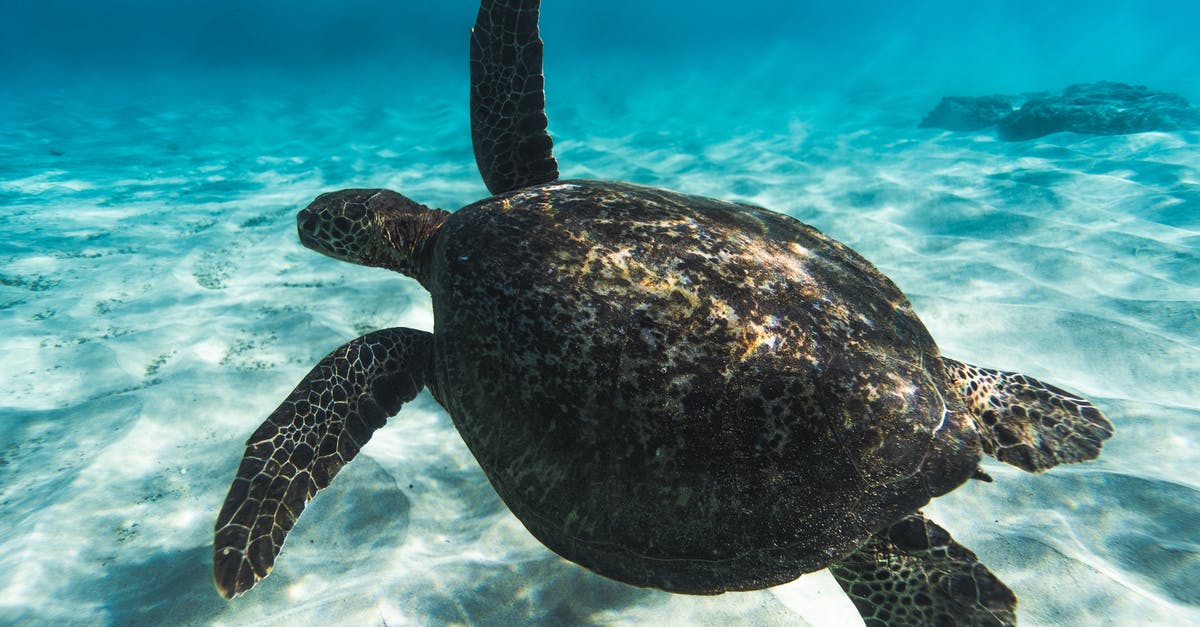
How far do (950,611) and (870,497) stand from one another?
653 mm

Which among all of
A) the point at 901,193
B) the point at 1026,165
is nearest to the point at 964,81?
the point at 1026,165

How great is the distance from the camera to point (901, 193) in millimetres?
7633

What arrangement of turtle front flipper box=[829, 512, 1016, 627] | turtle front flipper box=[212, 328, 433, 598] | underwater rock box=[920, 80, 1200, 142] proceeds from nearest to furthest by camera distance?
turtle front flipper box=[829, 512, 1016, 627], turtle front flipper box=[212, 328, 433, 598], underwater rock box=[920, 80, 1200, 142]

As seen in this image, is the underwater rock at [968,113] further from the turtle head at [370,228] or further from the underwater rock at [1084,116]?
the turtle head at [370,228]

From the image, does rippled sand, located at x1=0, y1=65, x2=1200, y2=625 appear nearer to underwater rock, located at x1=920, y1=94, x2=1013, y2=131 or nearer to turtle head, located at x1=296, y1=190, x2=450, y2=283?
turtle head, located at x1=296, y1=190, x2=450, y2=283

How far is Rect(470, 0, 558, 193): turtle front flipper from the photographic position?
364 cm

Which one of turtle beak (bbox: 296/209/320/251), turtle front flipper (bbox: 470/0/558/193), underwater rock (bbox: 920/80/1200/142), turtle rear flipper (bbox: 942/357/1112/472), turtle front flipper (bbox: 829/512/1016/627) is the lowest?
turtle front flipper (bbox: 829/512/1016/627)

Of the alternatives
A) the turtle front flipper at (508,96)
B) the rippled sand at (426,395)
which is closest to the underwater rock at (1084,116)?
the rippled sand at (426,395)

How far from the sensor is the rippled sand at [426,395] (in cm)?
230

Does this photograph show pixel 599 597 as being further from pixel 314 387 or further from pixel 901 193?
pixel 901 193

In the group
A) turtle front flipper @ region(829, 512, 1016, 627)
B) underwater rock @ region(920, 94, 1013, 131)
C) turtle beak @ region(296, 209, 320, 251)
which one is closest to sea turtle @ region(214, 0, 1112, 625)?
turtle front flipper @ region(829, 512, 1016, 627)

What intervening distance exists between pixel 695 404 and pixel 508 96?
302 centimetres

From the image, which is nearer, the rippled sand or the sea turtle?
the sea turtle

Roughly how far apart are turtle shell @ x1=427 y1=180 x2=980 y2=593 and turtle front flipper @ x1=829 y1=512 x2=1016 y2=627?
38cm
